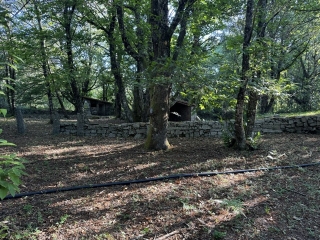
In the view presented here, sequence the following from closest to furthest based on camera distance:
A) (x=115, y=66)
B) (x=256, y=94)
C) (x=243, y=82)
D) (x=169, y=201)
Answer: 1. (x=169, y=201)
2. (x=243, y=82)
3. (x=256, y=94)
4. (x=115, y=66)

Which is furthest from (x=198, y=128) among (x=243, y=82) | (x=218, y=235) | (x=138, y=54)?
(x=218, y=235)

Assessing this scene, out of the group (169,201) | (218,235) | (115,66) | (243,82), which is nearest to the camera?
(218,235)

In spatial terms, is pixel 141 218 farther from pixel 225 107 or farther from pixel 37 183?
pixel 225 107

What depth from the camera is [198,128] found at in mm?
8289

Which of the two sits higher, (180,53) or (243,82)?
(180,53)

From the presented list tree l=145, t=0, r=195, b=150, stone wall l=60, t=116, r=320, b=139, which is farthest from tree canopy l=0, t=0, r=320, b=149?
stone wall l=60, t=116, r=320, b=139

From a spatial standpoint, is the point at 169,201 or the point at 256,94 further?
the point at 256,94

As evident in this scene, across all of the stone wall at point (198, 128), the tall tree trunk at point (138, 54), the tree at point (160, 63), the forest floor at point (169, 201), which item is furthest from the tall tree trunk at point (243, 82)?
the stone wall at point (198, 128)

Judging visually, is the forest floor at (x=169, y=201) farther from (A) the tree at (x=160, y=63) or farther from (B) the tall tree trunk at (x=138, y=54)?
(B) the tall tree trunk at (x=138, y=54)

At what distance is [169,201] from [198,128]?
18.1 ft

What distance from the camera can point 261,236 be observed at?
7.62 ft

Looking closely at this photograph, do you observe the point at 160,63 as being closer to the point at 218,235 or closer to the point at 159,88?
the point at 159,88

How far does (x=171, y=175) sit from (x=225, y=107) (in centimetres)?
288

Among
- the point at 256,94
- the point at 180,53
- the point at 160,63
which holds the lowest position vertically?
the point at 256,94
